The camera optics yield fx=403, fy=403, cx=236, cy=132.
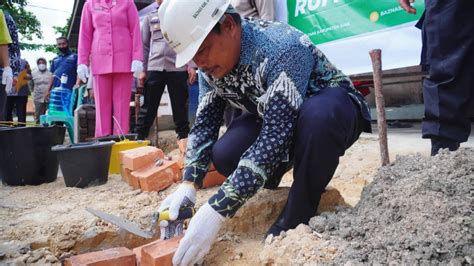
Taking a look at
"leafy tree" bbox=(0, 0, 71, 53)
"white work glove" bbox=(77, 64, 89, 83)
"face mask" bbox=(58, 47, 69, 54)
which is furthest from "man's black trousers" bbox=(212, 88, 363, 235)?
"leafy tree" bbox=(0, 0, 71, 53)

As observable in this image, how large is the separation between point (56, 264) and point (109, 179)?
4.33 ft

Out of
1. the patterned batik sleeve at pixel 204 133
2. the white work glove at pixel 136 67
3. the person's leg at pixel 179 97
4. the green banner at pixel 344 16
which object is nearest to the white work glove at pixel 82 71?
the white work glove at pixel 136 67

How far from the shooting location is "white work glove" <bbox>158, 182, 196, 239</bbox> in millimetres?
1624

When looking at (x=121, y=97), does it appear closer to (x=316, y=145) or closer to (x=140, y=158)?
(x=140, y=158)

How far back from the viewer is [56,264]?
1680 mm

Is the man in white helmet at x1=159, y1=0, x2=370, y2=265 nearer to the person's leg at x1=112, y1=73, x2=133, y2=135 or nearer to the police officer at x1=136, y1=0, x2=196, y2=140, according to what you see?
the person's leg at x1=112, y1=73, x2=133, y2=135

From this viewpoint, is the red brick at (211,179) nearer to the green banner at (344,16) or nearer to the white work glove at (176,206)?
the white work glove at (176,206)

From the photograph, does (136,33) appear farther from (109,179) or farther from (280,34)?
(280,34)

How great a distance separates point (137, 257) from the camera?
1686 mm

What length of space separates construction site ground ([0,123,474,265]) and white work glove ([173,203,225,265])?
0.71 ft

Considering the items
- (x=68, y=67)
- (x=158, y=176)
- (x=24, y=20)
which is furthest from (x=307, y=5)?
(x=24, y=20)

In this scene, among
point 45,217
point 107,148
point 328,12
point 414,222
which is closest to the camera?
point 414,222

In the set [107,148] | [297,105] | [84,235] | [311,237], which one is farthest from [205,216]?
[107,148]

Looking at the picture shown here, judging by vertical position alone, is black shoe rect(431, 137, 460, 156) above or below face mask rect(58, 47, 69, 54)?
below
